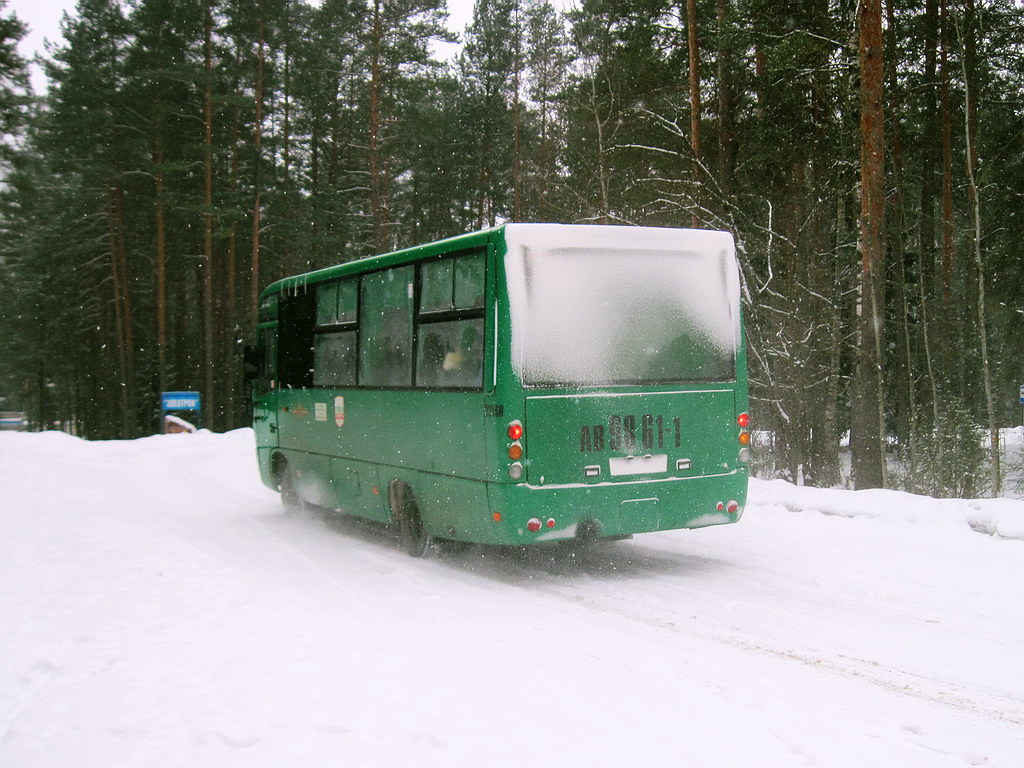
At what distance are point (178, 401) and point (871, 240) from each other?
23852 millimetres

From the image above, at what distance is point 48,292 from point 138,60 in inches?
723

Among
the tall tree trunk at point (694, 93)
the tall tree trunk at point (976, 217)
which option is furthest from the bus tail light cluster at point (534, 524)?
the tall tree trunk at point (694, 93)

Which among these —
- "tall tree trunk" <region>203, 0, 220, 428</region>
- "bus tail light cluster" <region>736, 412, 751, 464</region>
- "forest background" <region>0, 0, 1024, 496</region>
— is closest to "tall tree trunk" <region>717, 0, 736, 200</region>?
"forest background" <region>0, 0, 1024, 496</region>

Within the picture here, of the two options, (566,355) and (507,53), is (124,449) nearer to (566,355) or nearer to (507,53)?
(566,355)

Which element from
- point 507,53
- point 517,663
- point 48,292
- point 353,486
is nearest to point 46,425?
point 48,292

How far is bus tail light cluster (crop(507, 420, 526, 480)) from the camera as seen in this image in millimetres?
8383

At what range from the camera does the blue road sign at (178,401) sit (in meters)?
31.7

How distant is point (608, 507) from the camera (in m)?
8.73

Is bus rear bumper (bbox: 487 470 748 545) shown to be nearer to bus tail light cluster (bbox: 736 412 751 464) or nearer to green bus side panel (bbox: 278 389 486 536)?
bus tail light cluster (bbox: 736 412 751 464)

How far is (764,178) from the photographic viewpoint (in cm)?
2167

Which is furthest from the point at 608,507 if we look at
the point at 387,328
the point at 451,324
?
the point at 387,328

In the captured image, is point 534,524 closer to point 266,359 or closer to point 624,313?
point 624,313

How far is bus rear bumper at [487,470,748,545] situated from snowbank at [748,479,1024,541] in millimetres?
2566

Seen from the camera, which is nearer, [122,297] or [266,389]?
[266,389]
